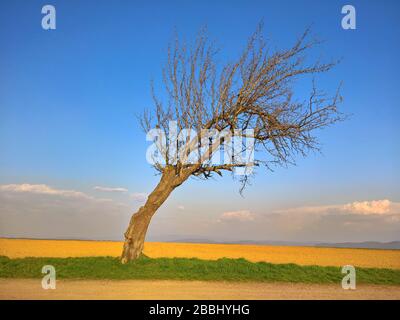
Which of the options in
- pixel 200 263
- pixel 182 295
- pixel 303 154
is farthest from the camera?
pixel 303 154

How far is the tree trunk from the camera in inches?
728

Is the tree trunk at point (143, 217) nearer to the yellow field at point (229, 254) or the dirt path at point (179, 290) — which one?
the dirt path at point (179, 290)

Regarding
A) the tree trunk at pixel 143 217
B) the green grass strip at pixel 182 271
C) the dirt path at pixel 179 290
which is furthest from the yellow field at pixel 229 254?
the dirt path at pixel 179 290

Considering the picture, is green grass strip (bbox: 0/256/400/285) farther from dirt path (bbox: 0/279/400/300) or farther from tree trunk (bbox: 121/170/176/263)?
dirt path (bbox: 0/279/400/300)

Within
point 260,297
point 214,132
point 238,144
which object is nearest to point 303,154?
point 238,144

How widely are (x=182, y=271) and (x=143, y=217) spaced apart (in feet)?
11.3

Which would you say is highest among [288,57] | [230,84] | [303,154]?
[288,57]

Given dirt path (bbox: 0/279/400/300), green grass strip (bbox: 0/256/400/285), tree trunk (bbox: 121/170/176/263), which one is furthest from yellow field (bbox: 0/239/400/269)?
dirt path (bbox: 0/279/400/300)

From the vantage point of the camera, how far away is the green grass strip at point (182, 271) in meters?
15.9

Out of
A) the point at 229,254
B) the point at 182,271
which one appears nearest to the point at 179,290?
the point at 182,271

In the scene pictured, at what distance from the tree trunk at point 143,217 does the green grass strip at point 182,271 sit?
2.14 ft
